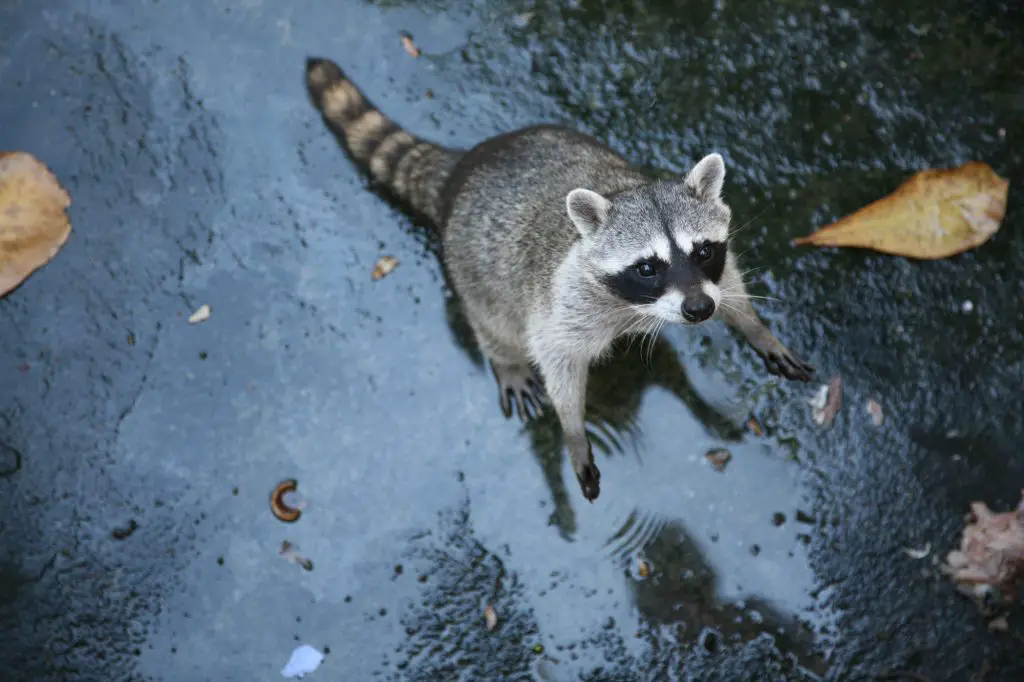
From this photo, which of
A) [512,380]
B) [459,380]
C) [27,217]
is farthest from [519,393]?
[27,217]

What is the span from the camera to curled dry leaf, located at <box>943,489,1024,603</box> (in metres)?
3.45

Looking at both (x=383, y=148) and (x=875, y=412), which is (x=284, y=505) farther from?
(x=875, y=412)

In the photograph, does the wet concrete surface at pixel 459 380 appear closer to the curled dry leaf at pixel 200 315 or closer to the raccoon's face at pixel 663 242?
the curled dry leaf at pixel 200 315

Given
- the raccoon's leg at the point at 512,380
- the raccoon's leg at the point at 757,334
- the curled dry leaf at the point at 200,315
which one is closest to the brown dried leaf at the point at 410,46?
the raccoon's leg at the point at 512,380

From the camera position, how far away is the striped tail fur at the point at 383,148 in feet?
12.7

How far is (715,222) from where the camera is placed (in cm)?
320

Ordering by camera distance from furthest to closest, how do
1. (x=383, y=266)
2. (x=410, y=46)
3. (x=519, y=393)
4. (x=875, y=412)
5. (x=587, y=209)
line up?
(x=410, y=46)
(x=383, y=266)
(x=519, y=393)
(x=875, y=412)
(x=587, y=209)

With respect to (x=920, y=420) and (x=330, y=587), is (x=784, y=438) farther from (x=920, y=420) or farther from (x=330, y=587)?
(x=330, y=587)

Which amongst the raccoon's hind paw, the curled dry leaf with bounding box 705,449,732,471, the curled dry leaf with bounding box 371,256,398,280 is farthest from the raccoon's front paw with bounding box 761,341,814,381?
the curled dry leaf with bounding box 371,256,398,280

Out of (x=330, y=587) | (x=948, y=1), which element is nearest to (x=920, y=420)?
(x=948, y=1)

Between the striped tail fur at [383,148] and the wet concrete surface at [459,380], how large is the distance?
116mm

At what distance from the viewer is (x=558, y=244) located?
11.4 feet

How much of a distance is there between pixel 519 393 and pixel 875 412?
1.35 metres

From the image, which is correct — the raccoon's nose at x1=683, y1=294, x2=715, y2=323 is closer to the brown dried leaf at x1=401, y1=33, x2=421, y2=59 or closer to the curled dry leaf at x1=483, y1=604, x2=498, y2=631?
the curled dry leaf at x1=483, y1=604, x2=498, y2=631
